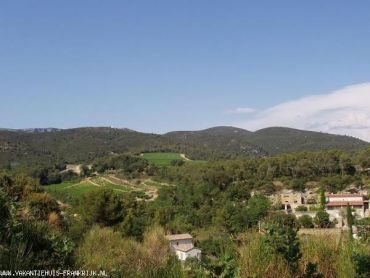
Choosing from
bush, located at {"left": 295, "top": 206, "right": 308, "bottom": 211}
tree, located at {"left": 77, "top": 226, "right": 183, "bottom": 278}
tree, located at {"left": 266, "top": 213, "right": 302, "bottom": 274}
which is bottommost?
bush, located at {"left": 295, "top": 206, "right": 308, "bottom": 211}

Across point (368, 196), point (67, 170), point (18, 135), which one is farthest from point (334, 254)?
point (18, 135)

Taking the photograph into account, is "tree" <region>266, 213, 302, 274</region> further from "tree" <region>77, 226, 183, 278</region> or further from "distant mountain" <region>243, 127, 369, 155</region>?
"distant mountain" <region>243, 127, 369, 155</region>

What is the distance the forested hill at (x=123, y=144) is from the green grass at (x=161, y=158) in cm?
450

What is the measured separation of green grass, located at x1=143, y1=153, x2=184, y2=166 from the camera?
90.4 m

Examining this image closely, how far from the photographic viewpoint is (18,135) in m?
116

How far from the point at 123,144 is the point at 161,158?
2681cm

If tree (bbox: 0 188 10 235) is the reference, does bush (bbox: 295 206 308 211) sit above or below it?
below

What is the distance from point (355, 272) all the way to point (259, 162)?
62.8 m

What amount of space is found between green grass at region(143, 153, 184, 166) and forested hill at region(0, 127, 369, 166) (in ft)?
14.8

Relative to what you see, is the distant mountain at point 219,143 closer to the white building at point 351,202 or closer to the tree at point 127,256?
the white building at point 351,202

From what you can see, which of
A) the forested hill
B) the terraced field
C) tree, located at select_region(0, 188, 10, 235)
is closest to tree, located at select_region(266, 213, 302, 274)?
tree, located at select_region(0, 188, 10, 235)

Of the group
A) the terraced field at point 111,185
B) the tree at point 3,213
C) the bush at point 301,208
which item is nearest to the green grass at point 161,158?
the terraced field at point 111,185

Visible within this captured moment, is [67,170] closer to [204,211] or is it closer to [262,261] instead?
[204,211]

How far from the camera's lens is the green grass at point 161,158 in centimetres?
9044
